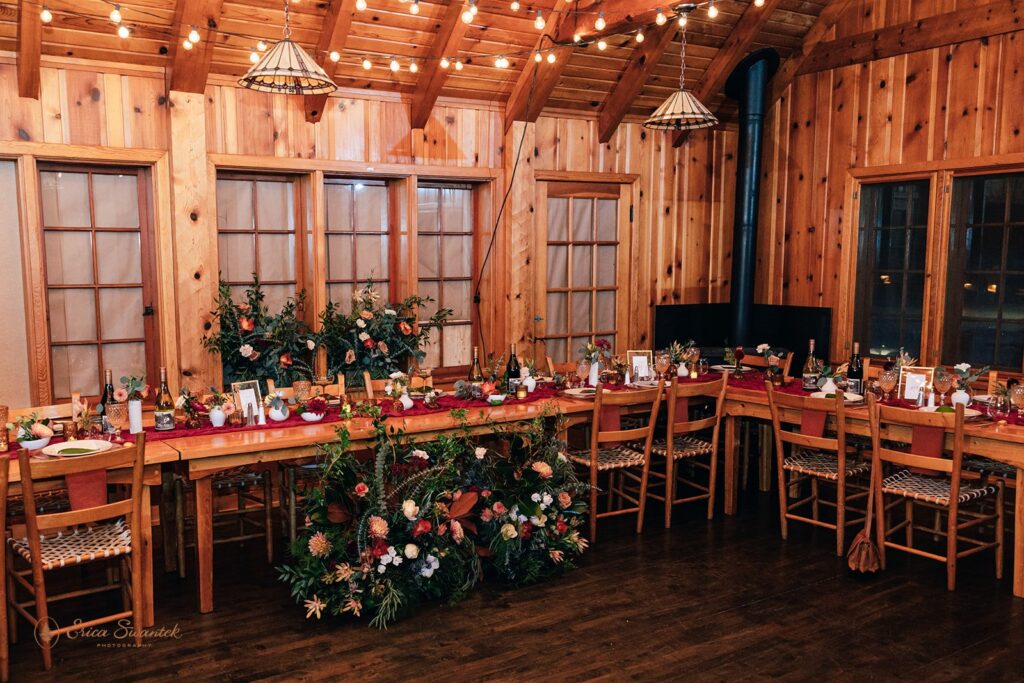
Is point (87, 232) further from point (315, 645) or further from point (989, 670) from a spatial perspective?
point (989, 670)

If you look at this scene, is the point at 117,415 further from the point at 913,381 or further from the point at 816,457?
the point at 913,381

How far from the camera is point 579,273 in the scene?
7.47 meters

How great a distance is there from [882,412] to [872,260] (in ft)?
9.31

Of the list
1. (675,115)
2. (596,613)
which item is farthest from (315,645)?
(675,115)

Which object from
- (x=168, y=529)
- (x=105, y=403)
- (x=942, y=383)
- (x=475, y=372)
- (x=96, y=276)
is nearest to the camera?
(x=105, y=403)

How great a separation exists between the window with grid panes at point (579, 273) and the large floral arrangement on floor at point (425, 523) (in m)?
2.87

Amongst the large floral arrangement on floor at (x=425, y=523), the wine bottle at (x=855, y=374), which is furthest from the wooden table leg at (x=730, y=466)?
the large floral arrangement on floor at (x=425, y=523)

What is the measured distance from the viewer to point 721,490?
20.4ft

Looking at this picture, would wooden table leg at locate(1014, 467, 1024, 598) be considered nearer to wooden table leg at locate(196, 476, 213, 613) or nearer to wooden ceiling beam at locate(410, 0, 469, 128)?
wooden table leg at locate(196, 476, 213, 613)

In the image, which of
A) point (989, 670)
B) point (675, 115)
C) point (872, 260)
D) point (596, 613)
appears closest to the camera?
point (989, 670)

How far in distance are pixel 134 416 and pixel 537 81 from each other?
3.88 meters

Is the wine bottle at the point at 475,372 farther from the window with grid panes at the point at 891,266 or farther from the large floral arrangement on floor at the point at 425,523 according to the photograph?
the window with grid panes at the point at 891,266

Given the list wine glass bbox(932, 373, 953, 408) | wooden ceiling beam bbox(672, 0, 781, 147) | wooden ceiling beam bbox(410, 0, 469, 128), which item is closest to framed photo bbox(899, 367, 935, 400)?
wine glass bbox(932, 373, 953, 408)

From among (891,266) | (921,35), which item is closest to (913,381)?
(891,266)
